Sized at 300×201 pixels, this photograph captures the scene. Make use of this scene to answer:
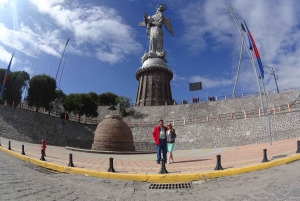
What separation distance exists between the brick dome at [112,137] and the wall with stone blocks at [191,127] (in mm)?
5981

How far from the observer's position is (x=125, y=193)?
209 inches

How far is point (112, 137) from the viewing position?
61.2 ft

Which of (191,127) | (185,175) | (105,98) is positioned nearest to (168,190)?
(185,175)

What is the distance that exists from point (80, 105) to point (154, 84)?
18941mm

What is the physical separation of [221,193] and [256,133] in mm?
19343

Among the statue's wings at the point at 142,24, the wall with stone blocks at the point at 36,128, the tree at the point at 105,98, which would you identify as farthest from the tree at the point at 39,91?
the tree at the point at 105,98

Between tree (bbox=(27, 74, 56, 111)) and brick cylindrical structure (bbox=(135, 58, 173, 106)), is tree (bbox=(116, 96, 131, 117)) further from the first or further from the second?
tree (bbox=(27, 74, 56, 111))

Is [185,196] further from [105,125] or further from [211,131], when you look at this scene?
[211,131]

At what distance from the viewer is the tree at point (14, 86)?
37.6 meters

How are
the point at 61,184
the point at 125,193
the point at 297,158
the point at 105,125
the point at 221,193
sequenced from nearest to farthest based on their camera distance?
the point at 221,193 → the point at 125,193 → the point at 61,184 → the point at 297,158 → the point at 105,125

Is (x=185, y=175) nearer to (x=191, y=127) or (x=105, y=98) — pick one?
(x=191, y=127)

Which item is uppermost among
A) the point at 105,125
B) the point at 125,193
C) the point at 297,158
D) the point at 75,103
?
the point at 75,103

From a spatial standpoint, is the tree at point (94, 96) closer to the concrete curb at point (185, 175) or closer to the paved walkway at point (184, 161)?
the paved walkway at point (184, 161)

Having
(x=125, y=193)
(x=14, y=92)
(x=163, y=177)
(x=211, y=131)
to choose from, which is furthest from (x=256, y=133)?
(x=14, y=92)
